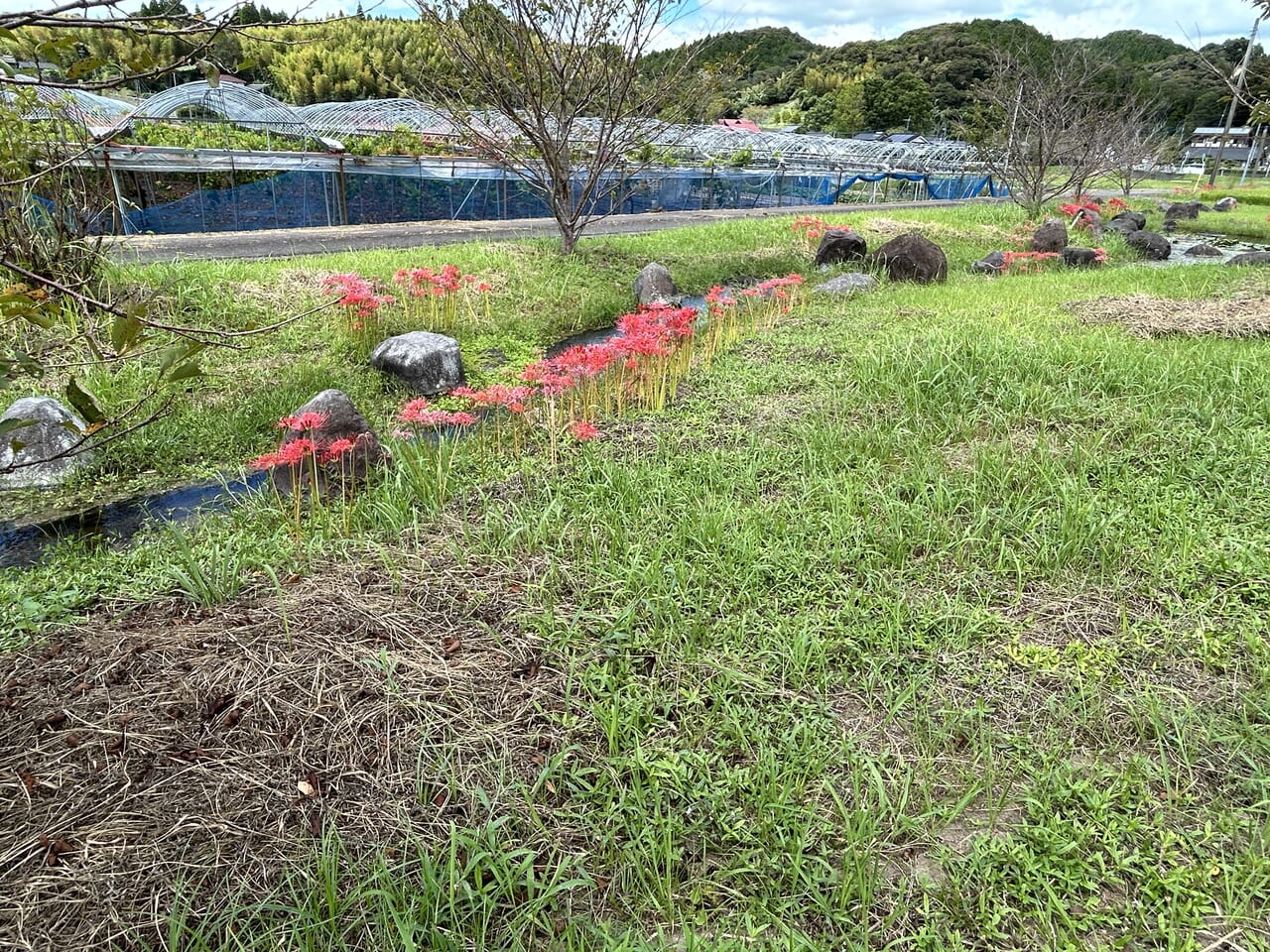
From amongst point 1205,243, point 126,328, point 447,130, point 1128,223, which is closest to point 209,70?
point 126,328

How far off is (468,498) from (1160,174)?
183 feet

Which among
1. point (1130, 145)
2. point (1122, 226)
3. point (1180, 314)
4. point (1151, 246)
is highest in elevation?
point (1130, 145)

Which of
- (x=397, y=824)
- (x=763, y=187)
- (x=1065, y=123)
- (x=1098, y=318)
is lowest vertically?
(x=397, y=824)

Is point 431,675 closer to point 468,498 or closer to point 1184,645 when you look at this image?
point 468,498

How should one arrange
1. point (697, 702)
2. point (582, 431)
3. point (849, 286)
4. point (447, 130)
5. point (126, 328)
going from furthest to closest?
point (447, 130)
point (849, 286)
point (582, 431)
point (697, 702)
point (126, 328)

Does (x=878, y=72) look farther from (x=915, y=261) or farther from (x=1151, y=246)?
(x=915, y=261)

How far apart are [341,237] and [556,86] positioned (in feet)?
15.5

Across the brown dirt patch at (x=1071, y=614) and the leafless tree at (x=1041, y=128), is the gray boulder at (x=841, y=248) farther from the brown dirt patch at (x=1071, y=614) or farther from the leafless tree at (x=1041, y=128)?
the brown dirt patch at (x=1071, y=614)

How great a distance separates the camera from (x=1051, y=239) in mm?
13695

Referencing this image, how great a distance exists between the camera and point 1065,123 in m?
19.0

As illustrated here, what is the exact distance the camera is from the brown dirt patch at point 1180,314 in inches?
270

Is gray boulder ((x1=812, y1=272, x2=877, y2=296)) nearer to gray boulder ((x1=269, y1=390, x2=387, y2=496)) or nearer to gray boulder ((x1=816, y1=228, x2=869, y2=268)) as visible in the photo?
gray boulder ((x1=816, y1=228, x2=869, y2=268))

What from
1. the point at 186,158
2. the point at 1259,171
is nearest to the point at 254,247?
the point at 186,158

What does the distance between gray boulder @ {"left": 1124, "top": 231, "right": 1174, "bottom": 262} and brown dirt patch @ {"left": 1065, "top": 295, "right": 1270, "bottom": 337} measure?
24.4 ft
